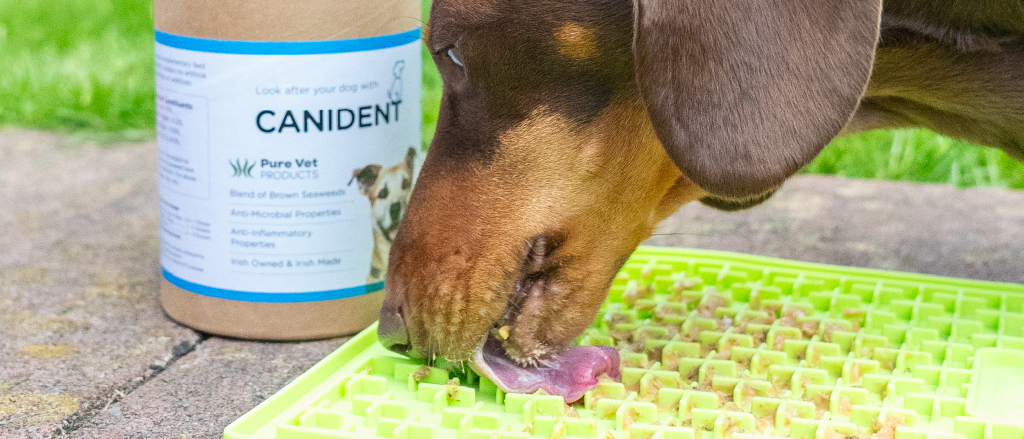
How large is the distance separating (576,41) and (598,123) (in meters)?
0.15

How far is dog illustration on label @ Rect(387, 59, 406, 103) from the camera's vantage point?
6.99ft

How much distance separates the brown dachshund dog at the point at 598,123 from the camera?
1.51m

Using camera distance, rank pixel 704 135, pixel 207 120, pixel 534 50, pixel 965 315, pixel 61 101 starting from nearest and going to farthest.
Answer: pixel 704 135, pixel 534 50, pixel 207 120, pixel 965 315, pixel 61 101

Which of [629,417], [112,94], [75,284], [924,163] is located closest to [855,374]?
[629,417]

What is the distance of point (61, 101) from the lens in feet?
14.8

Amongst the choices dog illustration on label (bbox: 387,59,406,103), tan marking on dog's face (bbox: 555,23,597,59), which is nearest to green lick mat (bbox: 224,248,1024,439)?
dog illustration on label (bbox: 387,59,406,103)

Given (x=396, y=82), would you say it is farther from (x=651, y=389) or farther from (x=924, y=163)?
(x=924, y=163)

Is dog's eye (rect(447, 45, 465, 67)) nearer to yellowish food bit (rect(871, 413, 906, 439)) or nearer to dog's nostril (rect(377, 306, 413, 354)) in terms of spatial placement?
dog's nostril (rect(377, 306, 413, 354))

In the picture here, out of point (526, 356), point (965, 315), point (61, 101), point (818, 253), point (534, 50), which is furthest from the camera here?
point (61, 101)

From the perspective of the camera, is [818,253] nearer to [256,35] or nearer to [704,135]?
[704,135]

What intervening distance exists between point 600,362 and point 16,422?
103 centimetres

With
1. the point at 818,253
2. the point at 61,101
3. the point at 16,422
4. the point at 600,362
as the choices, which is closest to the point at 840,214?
the point at 818,253

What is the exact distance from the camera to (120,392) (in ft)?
6.40

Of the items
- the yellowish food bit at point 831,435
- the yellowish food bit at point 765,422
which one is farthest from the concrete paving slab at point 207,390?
the yellowish food bit at point 831,435
